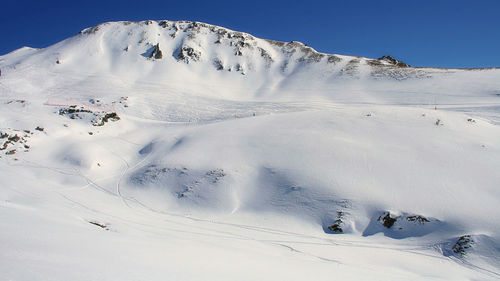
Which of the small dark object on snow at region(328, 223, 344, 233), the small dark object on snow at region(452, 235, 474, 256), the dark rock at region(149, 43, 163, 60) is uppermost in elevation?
the dark rock at region(149, 43, 163, 60)

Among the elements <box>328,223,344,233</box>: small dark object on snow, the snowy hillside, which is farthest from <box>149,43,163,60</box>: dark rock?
<box>328,223,344,233</box>: small dark object on snow

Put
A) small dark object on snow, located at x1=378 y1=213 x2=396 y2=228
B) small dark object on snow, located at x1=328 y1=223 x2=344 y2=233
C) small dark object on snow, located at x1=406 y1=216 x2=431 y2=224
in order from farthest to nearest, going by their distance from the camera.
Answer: small dark object on snow, located at x1=328 y1=223 x2=344 y2=233
small dark object on snow, located at x1=378 y1=213 x2=396 y2=228
small dark object on snow, located at x1=406 y1=216 x2=431 y2=224

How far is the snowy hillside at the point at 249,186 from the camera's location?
16.0 ft

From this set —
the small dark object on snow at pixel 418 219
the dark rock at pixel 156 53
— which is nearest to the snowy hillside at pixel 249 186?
the small dark object on snow at pixel 418 219

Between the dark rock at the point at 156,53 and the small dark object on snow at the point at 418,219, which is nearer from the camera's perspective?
the small dark object on snow at the point at 418,219

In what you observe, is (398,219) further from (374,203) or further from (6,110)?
(6,110)

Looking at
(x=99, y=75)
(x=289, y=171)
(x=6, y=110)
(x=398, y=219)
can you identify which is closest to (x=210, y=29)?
(x=99, y=75)

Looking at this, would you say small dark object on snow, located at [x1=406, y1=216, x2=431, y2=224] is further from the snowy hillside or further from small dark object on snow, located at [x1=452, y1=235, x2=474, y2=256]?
small dark object on snow, located at [x1=452, y1=235, x2=474, y2=256]

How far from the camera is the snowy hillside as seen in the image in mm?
4879

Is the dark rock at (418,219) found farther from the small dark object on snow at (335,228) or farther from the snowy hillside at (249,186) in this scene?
the small dark object on snow at (335,228)

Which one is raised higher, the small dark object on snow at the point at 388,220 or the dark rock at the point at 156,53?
the dark rock at the point at 156,53

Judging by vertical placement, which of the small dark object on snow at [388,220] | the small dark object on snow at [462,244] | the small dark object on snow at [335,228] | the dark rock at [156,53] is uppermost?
the dark rock at [156,53]

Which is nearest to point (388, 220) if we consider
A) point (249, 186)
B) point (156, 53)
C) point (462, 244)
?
point (462, 244)

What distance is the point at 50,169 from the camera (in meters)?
17.3
